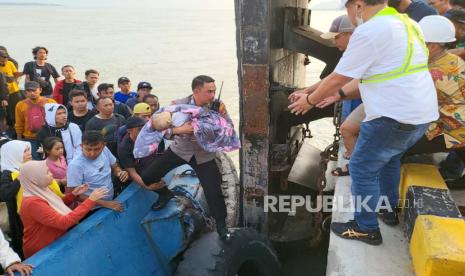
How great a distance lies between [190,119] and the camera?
11.6 ft

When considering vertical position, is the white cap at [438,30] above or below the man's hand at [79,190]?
above

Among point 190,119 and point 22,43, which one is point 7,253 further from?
point 22,43

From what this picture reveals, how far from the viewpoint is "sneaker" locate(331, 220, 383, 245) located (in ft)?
10.1

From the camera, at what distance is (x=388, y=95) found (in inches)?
103

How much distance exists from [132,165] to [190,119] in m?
1.04

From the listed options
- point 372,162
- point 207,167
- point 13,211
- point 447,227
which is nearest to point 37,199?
point 13,211

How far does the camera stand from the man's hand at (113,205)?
376 cm

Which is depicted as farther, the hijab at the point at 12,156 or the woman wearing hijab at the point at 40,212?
the hijab at the point at 12,156

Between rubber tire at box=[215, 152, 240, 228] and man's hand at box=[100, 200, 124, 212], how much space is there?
195 cm

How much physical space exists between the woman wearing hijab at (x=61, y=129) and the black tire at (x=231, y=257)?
1.88 metres

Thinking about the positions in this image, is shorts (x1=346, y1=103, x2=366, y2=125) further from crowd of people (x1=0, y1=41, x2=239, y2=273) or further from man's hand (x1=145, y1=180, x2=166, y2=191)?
man's hand (x1=145, y1=180, x2=166, y2=191)

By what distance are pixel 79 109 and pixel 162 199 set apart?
1.85 metres

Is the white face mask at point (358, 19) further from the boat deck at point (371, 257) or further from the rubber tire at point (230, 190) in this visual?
the rubber tire at point (230, 190)

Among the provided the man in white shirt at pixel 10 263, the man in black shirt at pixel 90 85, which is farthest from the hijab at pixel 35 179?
the man in black shirt at pixel 90 85
